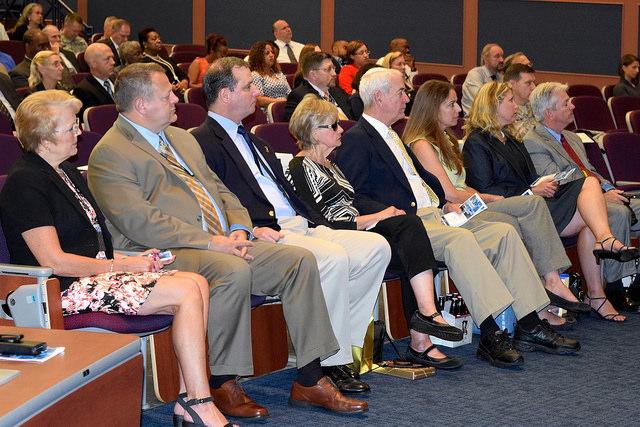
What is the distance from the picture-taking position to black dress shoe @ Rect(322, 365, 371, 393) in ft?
13.0

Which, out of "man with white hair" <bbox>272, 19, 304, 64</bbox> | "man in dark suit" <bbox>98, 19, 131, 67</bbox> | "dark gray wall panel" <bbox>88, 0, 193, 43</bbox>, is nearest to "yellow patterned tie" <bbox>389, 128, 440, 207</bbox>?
"man in dark suit" <bbox>98, 19, 131, 67</bbox>

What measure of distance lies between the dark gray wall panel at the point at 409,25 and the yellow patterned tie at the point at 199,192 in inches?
387

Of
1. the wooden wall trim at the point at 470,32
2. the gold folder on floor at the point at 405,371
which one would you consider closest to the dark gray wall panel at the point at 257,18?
the wooden wall trim at the point at 470,32

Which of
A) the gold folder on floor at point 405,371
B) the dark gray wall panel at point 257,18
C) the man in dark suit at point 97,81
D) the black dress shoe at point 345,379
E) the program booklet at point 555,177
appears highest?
the dark gray wall panel at point 257,18

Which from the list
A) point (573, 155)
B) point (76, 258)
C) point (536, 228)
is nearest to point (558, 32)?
point (573, 155)

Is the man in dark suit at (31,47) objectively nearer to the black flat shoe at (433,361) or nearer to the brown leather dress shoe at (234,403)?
the black flat shoe at (433,361)

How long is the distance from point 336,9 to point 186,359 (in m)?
11.4

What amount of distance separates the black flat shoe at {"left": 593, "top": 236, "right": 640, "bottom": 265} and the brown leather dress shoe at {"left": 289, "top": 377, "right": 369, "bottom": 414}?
6.38ft

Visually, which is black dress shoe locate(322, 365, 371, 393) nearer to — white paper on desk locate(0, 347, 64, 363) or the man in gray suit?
white paper on desk locate(0, 347, 64, 363)

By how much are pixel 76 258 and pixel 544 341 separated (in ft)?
7.25

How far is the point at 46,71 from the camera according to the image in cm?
685

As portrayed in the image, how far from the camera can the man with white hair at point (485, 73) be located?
9.57 m

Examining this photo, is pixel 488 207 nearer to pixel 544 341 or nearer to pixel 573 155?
pixel 544 341

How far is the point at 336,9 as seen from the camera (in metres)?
14.2
